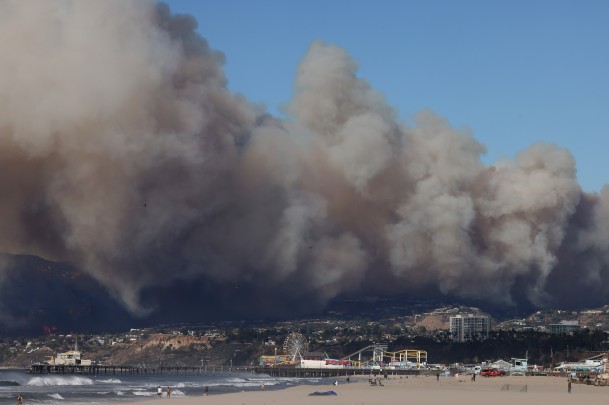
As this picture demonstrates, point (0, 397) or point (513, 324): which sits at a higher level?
point (513, 324)

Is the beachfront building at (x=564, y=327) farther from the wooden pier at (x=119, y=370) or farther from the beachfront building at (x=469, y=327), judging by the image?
the wooden pier at (x=119, y=370)

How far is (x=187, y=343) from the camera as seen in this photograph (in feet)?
569

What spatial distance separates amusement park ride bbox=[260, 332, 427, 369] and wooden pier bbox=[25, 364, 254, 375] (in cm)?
564

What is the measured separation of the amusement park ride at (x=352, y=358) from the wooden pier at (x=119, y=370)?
5.64 m

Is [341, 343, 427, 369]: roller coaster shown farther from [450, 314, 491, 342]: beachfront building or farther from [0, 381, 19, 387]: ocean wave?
[0, 381, 19, 387]: ocean wave

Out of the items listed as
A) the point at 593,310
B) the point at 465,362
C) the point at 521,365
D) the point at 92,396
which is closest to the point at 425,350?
the point at 465,362

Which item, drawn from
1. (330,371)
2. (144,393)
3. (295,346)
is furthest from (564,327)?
(144,393)

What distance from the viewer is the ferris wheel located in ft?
504

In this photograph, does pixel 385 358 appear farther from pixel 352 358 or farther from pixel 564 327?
pixel 564 327

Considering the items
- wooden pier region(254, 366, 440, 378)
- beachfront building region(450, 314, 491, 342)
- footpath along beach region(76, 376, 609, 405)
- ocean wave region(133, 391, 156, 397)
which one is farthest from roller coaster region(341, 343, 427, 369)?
footpath along beach region(76, 376, 609, 405)

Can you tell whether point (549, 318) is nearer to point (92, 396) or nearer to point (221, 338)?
point (221, 338)

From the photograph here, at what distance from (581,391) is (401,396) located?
39.7 feet

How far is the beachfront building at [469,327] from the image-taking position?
15489cm

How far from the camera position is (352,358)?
518ft
